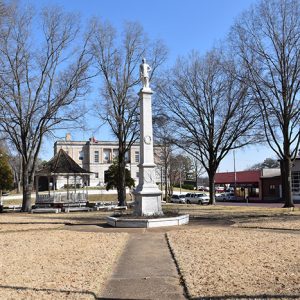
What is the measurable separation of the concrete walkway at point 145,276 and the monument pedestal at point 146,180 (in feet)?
20.8

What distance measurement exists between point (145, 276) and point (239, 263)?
6.96ft

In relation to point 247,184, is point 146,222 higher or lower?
lower

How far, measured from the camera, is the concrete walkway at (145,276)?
6.70 meters

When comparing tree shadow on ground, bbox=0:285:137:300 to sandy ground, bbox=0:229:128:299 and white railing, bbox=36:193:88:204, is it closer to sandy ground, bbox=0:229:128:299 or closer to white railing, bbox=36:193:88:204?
sandy ground, bbox=0:229:128:299

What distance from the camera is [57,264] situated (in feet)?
29.8

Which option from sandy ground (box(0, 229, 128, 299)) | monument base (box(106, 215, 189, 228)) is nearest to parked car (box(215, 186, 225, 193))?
monument base (box(106, 215, 189, 228))

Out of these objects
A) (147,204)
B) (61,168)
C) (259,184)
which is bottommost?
(147,204)

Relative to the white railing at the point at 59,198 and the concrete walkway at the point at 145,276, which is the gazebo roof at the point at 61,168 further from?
the concrete walkway at the point at 145,276

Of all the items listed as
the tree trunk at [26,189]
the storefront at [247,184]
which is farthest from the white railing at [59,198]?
the storefront at [247,184]

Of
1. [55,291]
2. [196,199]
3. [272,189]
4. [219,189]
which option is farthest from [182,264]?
[219,189]

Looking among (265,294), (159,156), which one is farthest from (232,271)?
(159,156)

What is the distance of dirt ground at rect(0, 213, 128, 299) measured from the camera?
681cm

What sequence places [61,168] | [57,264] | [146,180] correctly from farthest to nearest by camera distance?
[61,168]
[146,180]
[57,264]

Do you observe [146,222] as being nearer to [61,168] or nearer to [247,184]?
[61,168]
